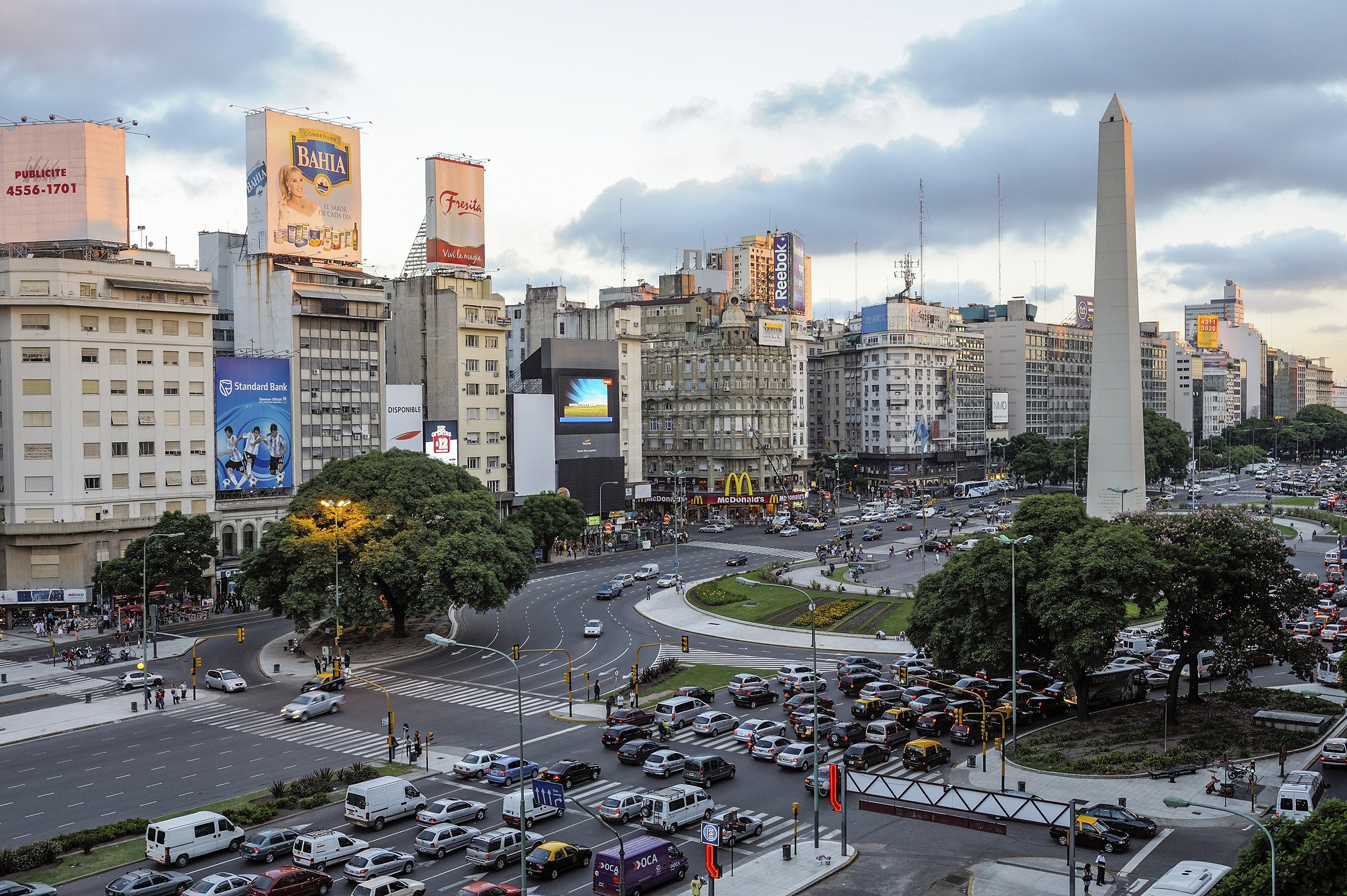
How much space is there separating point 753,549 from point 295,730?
7060 centimetres

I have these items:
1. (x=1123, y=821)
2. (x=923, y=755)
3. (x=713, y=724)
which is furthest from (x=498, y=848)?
(x=1123, y=821)

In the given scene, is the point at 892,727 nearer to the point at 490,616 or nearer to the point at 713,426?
the point at 490,616

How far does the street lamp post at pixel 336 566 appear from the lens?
6519 cm

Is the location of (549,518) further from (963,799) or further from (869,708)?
(963,799)

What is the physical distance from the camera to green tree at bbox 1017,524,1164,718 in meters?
48.3

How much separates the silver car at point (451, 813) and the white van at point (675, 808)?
5980 millimetres

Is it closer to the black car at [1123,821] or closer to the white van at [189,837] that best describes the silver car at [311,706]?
the white van at [189,837]

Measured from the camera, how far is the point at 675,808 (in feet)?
129

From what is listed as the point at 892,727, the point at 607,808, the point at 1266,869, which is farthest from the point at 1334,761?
the point at 607,808

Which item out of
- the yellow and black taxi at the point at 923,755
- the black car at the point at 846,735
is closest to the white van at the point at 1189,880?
the yellow and black taxi at the point at 923,755

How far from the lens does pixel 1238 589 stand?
5053cm

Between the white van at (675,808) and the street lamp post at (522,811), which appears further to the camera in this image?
the white van at (675,808)

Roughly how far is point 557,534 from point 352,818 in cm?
7181

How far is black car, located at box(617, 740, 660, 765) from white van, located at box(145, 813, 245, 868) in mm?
15213
